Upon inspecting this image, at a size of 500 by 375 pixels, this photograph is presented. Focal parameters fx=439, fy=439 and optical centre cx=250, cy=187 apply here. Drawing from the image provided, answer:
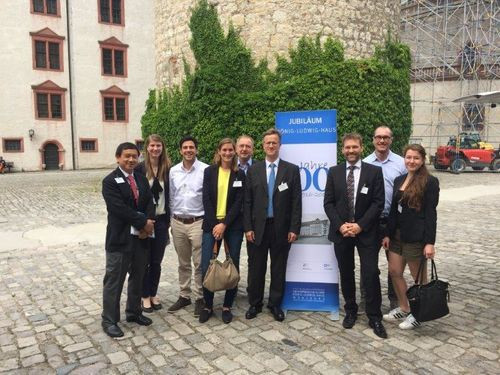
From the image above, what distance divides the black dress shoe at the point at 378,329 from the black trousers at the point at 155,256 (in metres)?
2.21

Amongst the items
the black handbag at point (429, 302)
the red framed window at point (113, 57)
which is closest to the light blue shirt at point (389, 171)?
the black handbag at point (429, 302)

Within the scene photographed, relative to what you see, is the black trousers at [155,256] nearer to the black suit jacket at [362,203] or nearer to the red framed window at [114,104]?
the black suit jacket at [362,203]

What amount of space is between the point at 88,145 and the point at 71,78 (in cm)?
432

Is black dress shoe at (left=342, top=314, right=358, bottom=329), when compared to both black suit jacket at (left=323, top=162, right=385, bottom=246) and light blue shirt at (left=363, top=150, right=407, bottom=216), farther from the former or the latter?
light blue shirt at (left=363, top=150, right=407, bottom=216)

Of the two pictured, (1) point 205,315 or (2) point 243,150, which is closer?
(1) point 205,315

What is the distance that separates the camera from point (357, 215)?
4.00 m

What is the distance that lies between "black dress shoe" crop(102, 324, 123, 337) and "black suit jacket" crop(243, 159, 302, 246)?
1485mm

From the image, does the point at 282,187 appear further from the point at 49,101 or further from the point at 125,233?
the point at 49,101

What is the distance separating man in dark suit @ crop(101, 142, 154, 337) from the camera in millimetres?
3930

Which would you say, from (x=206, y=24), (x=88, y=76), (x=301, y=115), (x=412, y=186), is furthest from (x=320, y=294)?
(x=88, y=76)

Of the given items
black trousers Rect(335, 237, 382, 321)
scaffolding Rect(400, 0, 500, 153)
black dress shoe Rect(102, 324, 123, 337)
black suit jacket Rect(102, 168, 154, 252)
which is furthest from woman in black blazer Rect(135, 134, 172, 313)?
scaffolding Rect(400, 0, 500, 153)

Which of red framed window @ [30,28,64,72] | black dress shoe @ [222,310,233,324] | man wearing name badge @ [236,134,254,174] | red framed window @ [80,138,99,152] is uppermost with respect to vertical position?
red framed window @ [30,28,64,72]

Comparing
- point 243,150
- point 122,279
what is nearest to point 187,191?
point 243,150

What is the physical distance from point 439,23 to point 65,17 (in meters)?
24.1
